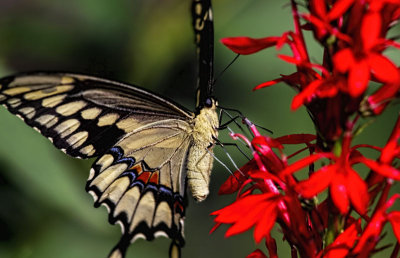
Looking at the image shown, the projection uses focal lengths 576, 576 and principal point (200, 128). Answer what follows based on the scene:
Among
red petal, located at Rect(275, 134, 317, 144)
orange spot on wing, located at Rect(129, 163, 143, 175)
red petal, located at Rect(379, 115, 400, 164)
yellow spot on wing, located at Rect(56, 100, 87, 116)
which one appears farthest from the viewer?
orange spot on wing, located at Rect(129, 163, 143, 175)

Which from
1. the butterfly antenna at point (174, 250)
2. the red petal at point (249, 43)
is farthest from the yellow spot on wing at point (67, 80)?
the red petal at point (249, 43)

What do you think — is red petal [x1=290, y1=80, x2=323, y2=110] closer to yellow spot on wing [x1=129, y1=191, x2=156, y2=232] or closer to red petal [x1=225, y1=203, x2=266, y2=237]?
red petal [x1=225, y1=203, x2=266, y2=237]

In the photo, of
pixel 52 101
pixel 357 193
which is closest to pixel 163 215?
pixel 52 101

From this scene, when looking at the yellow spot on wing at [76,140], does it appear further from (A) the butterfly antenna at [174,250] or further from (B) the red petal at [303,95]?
(B) the red petal at [303,95]

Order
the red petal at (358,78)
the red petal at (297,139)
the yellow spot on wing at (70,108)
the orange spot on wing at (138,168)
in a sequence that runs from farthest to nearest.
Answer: the orange spot on wing at (138,168)
the yellow spot on wing at (70,108)
the red petal at (297,139)
the red petal at (358,78)

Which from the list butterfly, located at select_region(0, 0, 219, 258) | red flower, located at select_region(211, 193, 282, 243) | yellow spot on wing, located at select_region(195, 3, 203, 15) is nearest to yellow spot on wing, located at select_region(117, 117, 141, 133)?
butterfly, located at select_region(0, 0, 219, 258)

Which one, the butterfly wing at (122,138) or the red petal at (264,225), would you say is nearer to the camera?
the red petal at (264,225)

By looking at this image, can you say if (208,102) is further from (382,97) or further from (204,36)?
(382,97)

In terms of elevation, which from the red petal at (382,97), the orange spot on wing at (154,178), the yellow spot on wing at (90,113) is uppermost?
the yellow spot on wing at (90,113)
